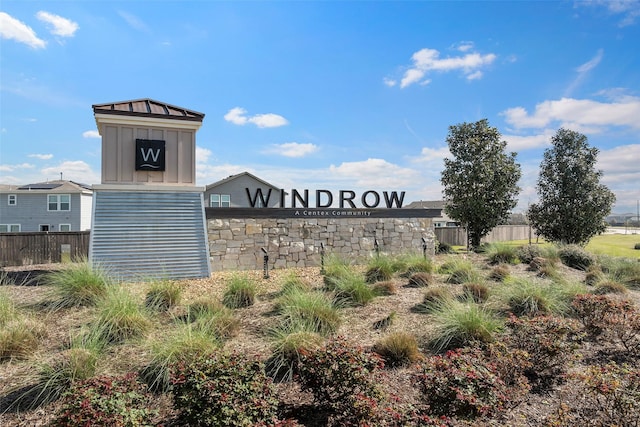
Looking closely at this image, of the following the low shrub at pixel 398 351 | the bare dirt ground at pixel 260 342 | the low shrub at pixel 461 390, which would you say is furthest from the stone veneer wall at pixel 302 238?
the low shrub at pixel 461 390

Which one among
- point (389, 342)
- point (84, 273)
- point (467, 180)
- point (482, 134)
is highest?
point (482, 134)

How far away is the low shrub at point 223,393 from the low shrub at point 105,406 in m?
0.30

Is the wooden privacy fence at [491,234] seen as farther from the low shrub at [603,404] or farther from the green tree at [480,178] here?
the low shrub at [603,404]

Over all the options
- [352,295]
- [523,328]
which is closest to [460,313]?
[523,328]

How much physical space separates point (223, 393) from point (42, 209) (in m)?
28.2

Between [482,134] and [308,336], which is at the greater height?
[482,134]

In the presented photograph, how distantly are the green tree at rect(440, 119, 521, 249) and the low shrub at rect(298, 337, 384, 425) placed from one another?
1511cm

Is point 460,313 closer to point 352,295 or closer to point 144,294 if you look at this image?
point 352,295

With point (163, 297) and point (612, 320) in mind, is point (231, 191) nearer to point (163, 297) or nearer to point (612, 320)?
point (163, 297)

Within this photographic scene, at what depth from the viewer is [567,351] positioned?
4.18m

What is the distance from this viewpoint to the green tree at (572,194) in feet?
56.4

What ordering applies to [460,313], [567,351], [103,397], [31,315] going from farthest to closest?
[31,315] → [460,313] → [567,351] → [103,397]

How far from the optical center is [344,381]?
320cm

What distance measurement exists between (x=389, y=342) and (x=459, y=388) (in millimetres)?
1414
